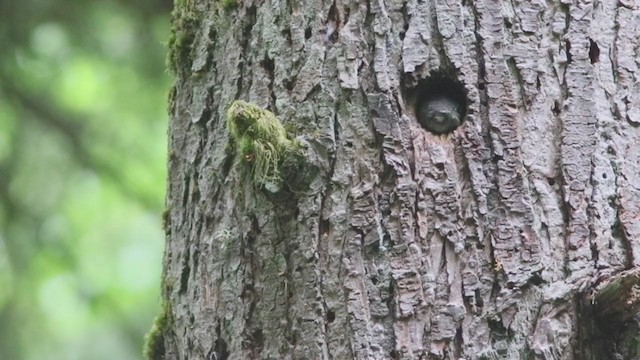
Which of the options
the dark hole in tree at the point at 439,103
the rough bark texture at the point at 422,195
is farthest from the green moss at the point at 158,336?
the dark hole in tree at the point at 439,103

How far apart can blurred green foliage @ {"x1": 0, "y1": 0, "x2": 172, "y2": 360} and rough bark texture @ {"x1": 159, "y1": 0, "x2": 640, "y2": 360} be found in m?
2.16

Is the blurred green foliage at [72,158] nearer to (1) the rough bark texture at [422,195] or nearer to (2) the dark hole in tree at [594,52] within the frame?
(1) the rough bark texture at [422,195]

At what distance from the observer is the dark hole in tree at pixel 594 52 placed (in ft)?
5.41

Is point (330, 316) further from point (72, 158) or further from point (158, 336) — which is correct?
point (72, 158)

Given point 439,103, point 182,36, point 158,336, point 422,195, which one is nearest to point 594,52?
point 439,103

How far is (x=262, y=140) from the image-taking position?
1.57 m

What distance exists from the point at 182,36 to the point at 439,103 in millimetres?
592

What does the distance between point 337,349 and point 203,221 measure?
1.22 ft

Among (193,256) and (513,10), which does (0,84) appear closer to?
(193,256)

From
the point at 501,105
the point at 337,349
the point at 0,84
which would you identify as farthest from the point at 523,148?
the point at 0,84

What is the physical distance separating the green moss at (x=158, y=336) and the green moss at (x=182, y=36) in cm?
48

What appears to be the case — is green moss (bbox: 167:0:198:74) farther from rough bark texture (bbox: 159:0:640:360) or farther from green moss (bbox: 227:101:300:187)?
green moss (bbox: 227:101:300:187)

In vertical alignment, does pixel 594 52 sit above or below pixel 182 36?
below

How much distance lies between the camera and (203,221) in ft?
5.62
